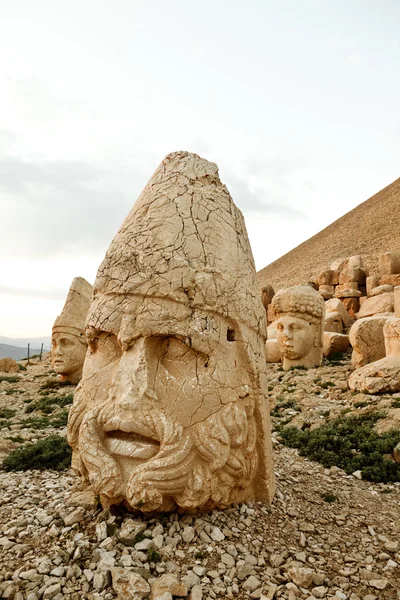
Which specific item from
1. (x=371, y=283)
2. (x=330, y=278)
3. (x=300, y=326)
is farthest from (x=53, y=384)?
(x=330, y=278)

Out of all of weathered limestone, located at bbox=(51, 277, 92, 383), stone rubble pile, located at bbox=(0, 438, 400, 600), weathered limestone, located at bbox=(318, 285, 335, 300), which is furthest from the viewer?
weathered limestone, located at bbox=(318, 285, 335, 300)

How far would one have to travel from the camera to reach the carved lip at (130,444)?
9.55 ft

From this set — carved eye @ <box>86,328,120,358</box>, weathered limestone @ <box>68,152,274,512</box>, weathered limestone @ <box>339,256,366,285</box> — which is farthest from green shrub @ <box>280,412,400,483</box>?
weathered limestone @ <box>339,256,366,285</box>

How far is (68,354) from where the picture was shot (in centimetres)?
1104

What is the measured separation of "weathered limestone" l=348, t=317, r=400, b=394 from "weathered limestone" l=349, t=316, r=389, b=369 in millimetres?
1436

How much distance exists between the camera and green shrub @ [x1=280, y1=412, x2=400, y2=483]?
463 cm

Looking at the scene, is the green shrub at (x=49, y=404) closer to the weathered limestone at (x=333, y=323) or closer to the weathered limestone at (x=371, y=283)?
the weathered limestone at (x=333, y=323)

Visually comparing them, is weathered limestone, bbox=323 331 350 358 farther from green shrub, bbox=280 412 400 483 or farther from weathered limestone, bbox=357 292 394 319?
green shrub, bbox=280 412 400 483

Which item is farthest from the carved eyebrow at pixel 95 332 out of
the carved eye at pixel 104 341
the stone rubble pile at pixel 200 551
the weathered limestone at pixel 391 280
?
the weathered limestone at pixel 391 280

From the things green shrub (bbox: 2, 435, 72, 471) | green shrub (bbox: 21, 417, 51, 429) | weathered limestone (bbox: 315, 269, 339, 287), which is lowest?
green shrub (bbox: 2, 435, 72, 471)

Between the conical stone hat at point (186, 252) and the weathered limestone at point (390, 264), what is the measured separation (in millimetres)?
21341

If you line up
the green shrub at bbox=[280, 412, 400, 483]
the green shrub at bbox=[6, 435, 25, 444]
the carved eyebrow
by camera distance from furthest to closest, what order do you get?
1. the green shrub at bbox=[6, 435, 25, 444]
2. the green shrub at bbox=[280, 412, 400, 483]
3. the carved eyebrow

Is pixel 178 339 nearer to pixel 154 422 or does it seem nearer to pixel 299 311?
pixel 154 422

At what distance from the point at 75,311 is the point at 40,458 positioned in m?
6.67
